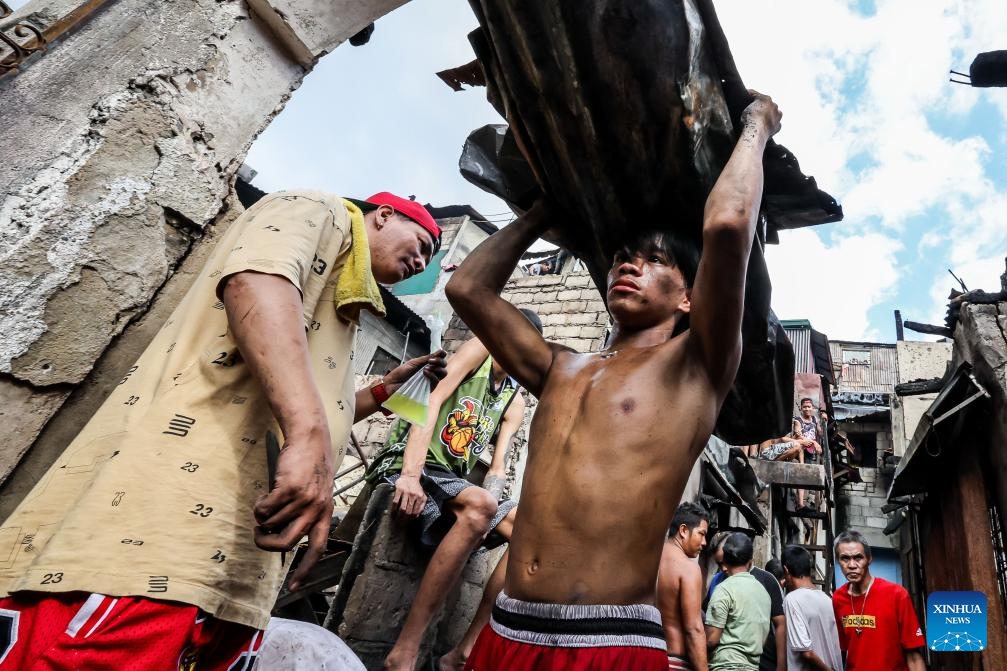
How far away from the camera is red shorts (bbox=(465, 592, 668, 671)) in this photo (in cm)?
132

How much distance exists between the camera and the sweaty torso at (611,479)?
4.63 feet

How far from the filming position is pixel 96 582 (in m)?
1.02

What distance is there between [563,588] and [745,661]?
455cm

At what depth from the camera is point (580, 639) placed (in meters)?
1.32

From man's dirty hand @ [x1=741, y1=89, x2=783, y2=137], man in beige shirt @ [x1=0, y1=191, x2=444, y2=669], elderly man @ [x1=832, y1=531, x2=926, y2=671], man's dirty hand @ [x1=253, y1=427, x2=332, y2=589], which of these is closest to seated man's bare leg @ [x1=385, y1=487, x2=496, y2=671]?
man in beige shirt @ [x1=0, y1=191, x2=444, y2=669]

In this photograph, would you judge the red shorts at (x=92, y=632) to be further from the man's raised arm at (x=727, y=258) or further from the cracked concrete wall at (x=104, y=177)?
the man's raised arm at (x=727, y=258)

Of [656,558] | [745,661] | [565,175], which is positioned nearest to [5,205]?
[565,175]

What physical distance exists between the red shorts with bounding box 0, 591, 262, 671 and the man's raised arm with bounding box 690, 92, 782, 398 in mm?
1338

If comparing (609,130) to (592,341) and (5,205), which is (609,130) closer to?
(5,205)

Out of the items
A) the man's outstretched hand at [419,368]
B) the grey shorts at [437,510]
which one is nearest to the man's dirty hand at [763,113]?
the man's outstretched hand at [419,368]

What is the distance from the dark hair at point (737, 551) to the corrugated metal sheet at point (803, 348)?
68.4ft

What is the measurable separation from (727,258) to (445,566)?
2.14 m

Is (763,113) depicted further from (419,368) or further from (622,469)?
(419,368)

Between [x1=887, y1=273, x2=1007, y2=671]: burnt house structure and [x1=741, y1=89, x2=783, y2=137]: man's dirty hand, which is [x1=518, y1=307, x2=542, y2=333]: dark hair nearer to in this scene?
[x1=741, y1=89, x2=783, y2=137]: man's dirty hand
